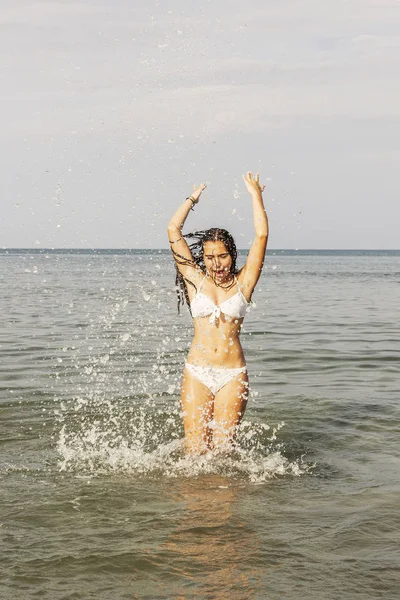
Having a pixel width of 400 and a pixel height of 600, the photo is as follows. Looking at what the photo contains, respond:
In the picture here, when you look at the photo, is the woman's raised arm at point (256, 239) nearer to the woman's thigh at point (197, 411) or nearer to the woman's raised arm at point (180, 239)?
the woman's raised arm at point (180, 239)

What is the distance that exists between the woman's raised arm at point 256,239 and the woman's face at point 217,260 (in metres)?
0.17

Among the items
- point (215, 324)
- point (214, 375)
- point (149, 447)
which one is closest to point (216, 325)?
point (215, 324)

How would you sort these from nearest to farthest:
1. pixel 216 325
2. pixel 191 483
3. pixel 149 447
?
pixel 191 483 < pixel 216 325 < pixel 149 447

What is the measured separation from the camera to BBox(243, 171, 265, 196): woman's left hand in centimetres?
693

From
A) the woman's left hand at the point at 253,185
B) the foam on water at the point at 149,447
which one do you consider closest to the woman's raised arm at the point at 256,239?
the woman's left hand at the point at 253,185

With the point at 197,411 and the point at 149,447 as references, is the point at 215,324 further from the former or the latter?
the point at 149,447

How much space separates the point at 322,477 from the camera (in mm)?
7000

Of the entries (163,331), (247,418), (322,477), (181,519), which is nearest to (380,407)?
(247,418)

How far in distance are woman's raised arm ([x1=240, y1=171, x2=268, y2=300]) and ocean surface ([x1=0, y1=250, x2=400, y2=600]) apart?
1.71 meters

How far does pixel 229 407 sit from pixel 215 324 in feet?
2.51

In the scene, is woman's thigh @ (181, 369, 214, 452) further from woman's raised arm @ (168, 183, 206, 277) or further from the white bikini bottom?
woman's raised arm @ (168, 183, 206, 277)

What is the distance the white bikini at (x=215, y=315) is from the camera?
273 inches

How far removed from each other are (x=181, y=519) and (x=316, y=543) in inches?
41.2

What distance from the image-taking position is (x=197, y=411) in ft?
23.3
